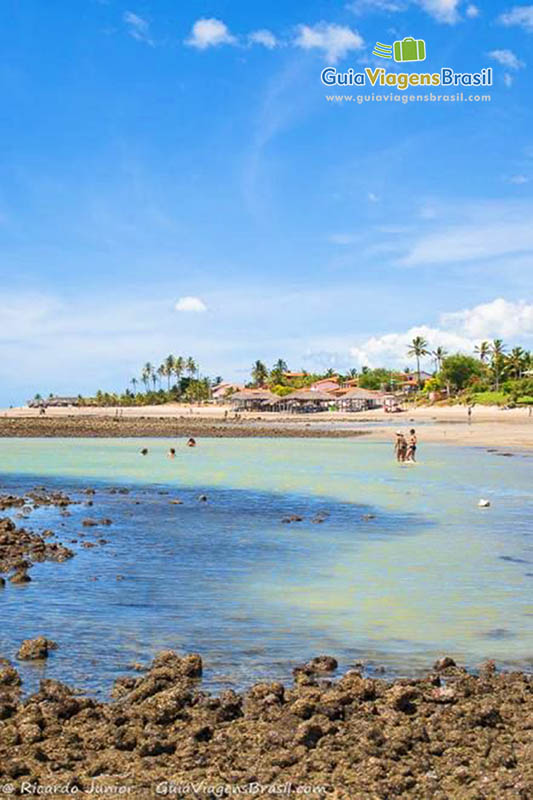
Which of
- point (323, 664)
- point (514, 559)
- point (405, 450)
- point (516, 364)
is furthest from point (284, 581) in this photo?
point (516, 364)

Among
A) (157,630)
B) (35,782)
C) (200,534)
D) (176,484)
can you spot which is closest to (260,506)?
(200,534)

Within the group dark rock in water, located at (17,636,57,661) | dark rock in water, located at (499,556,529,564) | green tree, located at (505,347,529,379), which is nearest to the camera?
dark rock in water, located at (17,636,57,661)

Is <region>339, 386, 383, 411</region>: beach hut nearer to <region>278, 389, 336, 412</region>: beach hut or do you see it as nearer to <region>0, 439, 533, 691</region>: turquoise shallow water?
<region>278, 389, 336, 412</region>: beach hut

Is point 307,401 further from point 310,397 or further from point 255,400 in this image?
point 255,400

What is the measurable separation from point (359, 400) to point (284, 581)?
11364 cm

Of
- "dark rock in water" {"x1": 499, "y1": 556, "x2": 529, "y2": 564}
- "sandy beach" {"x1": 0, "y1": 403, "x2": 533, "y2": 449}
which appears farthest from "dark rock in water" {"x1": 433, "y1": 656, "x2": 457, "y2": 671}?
"sandy beach" {"x1": 0, "y1": 403, "x2": 533, "y2": 449}

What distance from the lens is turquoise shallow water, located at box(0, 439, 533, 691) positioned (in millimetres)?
12117

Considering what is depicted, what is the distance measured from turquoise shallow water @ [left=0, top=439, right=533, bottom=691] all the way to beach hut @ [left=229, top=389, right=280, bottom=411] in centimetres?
10023

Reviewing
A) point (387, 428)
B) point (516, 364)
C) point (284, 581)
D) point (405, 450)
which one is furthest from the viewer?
point (516, 364)

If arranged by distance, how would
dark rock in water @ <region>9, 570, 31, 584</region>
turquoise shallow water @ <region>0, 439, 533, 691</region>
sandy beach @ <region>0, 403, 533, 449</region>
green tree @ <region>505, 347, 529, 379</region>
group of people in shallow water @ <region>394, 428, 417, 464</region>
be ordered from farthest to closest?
green tree @ <region>505, 347, 529, 379</region> → sandy beach @ <region>0, 403, 533, 449</region> → group of people in shallow water @ <region>394, 428, 417, 464</region> → dark rock in water @ <region>9, 570, 31, 584</region> → turquoise shallow water @ <region>0, 439, 533, 691</region>

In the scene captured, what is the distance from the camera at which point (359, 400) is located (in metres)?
130

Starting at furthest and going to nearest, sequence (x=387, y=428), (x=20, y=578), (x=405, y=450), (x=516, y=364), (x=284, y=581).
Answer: (x=516, y=364)
(x=387, y=428)
(x=405, y=450)
(x=284, y=581)
(x=20, y=578)

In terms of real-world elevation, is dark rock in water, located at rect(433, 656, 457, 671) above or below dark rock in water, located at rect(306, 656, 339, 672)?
below

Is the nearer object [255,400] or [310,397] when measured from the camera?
[310,397]
